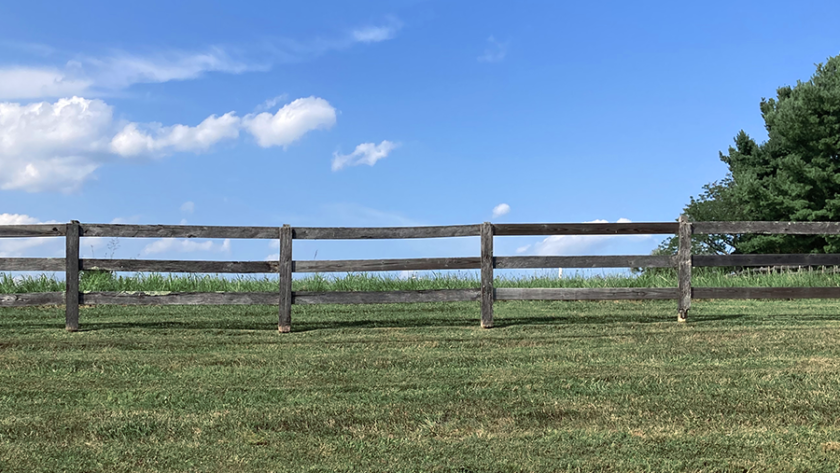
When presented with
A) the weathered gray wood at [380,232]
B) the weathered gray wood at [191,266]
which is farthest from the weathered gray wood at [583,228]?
the weathered gray wood at [191,266]

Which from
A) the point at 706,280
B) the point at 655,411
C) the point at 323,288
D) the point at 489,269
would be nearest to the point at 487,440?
the point at 655,411

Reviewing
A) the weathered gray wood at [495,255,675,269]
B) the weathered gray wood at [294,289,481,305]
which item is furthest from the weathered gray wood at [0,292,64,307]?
the weathered gray wood at [495,255,675,269]

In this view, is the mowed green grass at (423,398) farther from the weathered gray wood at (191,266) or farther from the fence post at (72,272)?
the weathered gray wood at (191,266)

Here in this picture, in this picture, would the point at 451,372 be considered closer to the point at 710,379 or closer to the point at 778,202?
the point at 710,379

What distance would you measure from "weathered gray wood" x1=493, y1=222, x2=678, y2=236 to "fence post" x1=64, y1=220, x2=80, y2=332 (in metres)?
5.88

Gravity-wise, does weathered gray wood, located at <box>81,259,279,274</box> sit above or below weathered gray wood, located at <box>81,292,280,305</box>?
above

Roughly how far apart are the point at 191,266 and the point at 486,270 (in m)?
4.08

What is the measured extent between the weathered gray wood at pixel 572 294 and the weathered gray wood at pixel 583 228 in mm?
822

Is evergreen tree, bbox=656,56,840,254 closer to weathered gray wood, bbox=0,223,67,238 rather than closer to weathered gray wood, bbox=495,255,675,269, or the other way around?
weathered gray wood, bbox=495,255,675,269

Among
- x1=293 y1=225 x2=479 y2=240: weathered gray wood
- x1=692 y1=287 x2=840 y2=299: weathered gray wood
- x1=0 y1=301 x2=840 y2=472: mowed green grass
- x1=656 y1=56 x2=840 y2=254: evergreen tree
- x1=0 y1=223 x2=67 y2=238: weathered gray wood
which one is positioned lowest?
x1=0 y1=301 x2=840 y2=472: mowed green grass

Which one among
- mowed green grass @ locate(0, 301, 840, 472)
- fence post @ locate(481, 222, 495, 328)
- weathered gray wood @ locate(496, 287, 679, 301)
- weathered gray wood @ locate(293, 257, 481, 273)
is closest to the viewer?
mowed green grass @ locate(0, 301, 840, 472)

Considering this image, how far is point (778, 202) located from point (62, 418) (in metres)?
31.7

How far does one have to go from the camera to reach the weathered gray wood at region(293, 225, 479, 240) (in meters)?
9.70

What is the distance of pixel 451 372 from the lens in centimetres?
634
